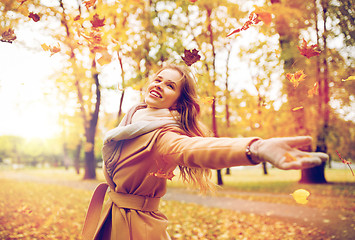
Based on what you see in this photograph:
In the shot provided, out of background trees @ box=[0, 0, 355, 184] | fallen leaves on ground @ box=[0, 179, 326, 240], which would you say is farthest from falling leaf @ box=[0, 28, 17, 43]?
fallen leaves on ground @ box=[0, 179, 326, 240]

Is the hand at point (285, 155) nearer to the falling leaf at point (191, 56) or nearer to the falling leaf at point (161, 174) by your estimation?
the falling leaf at point (161, 174)

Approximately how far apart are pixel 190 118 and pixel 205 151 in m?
0.69

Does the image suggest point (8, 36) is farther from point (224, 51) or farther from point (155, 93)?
point (224, 51)

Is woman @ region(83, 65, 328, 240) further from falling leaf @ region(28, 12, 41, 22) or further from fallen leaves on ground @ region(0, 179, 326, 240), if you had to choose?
fallen leaves on ground @ region(0, 179, 326, 240)

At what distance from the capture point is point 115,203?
1.93 m

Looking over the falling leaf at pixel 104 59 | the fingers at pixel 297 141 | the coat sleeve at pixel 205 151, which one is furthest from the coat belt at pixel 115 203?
the fingers at pixel 297 141

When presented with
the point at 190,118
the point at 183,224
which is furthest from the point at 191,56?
the point at 183,224

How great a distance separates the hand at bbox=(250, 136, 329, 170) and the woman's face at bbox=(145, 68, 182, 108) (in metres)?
0.96

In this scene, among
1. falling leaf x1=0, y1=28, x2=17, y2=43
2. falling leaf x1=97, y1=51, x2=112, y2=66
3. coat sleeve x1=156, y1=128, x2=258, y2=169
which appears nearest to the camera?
coat sleeve x1=156, y1=128, x2=258, y2=169

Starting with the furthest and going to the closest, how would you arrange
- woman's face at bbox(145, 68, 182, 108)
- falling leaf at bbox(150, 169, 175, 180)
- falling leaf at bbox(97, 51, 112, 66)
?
falling leaf at bbox(97, 51, 112, 66), woman's face at bbox(145, 68, 182, 108), falling leaf at bbox(150, 169, 175, 180)

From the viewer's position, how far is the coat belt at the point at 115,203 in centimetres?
186

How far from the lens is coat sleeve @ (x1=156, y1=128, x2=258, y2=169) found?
1.22 m

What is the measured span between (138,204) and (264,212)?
6.34 m

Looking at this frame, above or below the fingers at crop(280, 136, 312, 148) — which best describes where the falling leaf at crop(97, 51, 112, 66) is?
above
